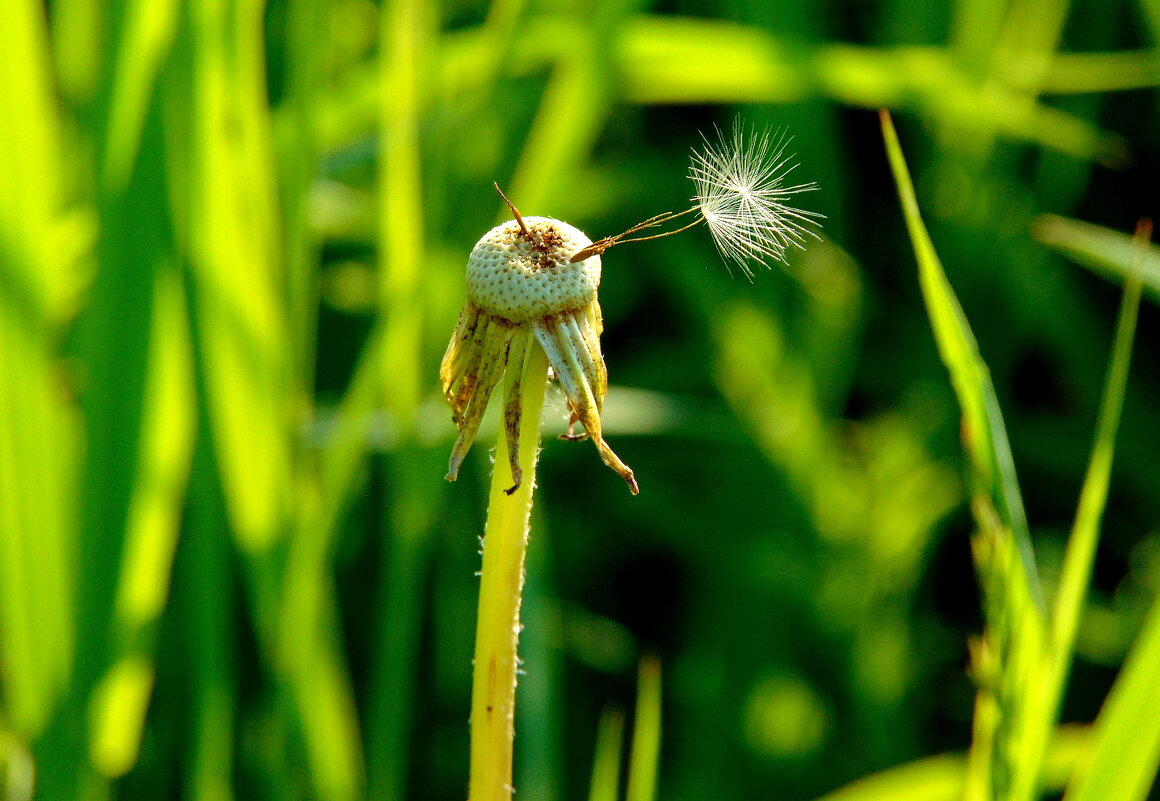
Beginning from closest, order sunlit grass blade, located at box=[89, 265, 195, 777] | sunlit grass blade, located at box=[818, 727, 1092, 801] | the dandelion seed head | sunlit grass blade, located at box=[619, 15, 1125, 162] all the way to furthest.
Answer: the dandelion seed head
sunlit grass blade, located at box=[89, 265, 195, 777]
sunlit grass blade, located at box=[818, 727, 1092, 801]
sunlit grass blade, located at box=[619, 15, 1125, 162]

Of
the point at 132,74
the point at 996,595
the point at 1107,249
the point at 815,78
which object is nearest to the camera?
the point at 996,595

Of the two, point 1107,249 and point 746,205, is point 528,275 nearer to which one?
point 746,205

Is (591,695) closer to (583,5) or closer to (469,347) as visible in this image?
(583,5)

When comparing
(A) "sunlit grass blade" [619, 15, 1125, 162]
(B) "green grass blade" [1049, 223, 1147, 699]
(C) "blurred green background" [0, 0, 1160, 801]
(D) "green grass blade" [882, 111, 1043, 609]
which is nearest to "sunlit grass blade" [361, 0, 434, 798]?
(C) "blurred green background" [0, 0, 1160, 801]

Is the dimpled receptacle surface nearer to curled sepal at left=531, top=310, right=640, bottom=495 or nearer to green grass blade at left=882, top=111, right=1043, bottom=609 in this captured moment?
curled sepal at left=531, top=310, right=640, bottom=495

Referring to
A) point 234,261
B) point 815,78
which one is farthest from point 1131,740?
point 815,78
